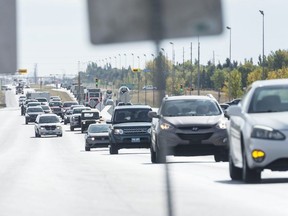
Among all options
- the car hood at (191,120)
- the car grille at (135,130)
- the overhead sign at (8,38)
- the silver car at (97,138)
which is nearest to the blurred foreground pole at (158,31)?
the overhead sign at (8,38)

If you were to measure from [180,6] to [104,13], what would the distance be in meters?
0.49

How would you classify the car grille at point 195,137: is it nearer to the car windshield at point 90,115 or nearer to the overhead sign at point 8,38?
the overhead sign at point 8,38

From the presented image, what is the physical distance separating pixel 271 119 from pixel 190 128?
9.67 meters

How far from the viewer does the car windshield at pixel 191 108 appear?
29.8 m

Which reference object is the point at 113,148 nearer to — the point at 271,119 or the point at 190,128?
the point at 190,128

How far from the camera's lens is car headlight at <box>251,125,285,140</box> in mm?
18812

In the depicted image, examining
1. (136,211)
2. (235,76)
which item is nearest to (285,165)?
(136,211)

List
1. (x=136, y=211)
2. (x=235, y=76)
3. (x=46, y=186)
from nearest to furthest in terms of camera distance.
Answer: (x=136, y=211)
(x=46, y=186)
(x=235, y=76)

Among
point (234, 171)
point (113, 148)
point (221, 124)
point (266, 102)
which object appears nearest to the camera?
point (266, 102)

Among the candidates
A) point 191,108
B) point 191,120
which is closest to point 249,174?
point 191,120

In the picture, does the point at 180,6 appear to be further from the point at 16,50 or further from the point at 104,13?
the point at 16,50

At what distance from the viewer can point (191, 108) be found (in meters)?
30.4

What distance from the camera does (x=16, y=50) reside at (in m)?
8.43

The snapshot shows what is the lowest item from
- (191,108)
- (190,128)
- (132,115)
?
(132,115)
